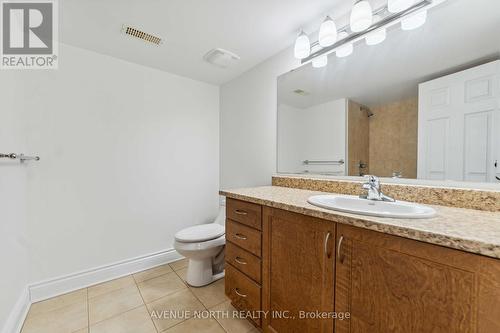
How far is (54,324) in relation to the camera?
Result: 134cm

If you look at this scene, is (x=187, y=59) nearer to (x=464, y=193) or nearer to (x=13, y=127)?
(x=13, y=127)

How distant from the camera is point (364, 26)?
46.9 inches

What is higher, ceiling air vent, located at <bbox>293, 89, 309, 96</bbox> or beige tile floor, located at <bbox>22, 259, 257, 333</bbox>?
ceiling air vent, located at <bbox>293, 89, 309, 96</bbox>

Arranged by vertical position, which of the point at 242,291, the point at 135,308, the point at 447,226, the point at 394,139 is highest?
the point at 394,139

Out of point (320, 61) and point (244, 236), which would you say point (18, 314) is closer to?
point (244, 236)

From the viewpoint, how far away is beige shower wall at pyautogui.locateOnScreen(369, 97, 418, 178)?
3.69ft

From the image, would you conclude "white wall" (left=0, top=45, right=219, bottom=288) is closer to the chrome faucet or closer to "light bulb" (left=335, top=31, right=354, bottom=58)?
"light bulb" (left=335, top=31, right=354, bottom=58)

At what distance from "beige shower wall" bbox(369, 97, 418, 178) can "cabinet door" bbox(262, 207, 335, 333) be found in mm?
649

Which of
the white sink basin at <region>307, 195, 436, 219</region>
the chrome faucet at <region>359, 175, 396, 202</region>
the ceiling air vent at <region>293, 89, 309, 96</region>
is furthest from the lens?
the ceiling air vent at <region>293, 89, 309, 96</region>

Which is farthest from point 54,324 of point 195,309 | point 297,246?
point 297,246

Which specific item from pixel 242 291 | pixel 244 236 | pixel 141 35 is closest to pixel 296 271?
pixel 244 236

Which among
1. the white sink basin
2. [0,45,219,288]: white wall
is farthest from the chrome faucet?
[0,45,219,288]: white wall

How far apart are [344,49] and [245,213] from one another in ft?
4.27

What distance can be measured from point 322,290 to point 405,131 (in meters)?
0.95
